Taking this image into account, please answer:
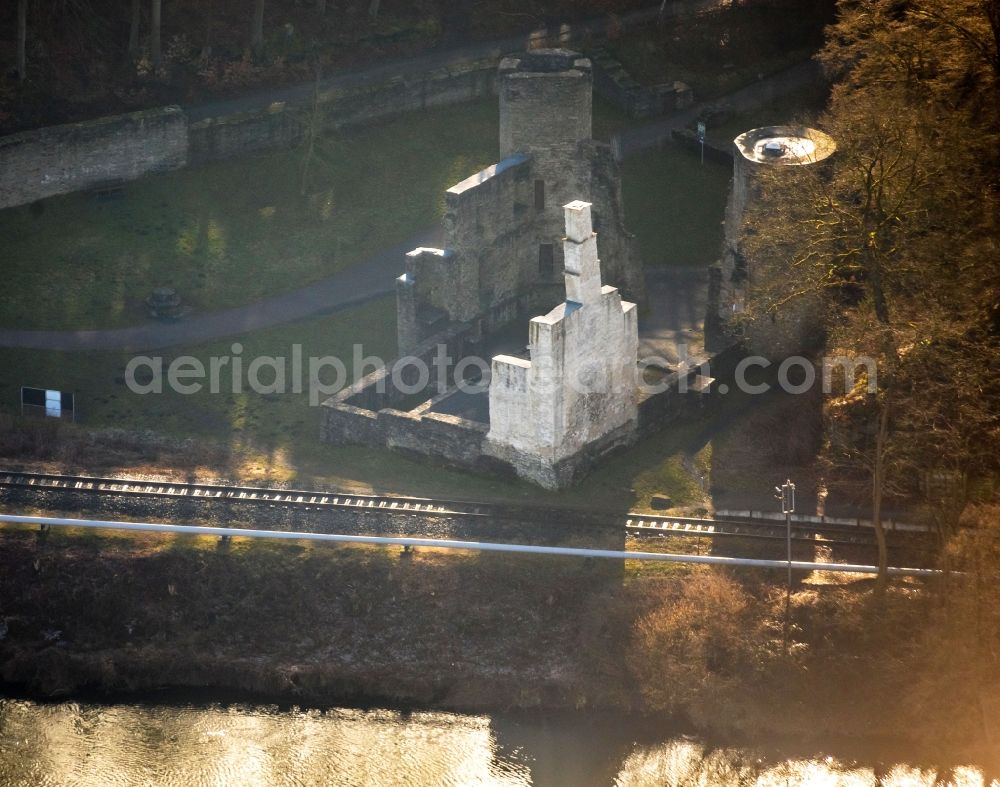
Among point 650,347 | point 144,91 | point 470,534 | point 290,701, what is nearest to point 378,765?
point 290,701

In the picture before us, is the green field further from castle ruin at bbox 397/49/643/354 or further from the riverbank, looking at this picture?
the riverbank

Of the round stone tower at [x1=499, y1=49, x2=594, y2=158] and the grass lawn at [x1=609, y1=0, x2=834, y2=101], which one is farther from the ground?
the grass lawn at [x1=609, y1=0, x2=834, y2=101]

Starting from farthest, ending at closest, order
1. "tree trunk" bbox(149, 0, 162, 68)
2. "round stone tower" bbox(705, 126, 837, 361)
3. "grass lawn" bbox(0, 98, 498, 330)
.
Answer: "tree trunk" bbox(149, 0, 162, 68) < "grass lawn" bbox(0, 98, 498, 330) < "round stone tower" bbox(705, 126, 837, 361)

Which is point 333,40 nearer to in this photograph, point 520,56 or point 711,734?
point 520,56

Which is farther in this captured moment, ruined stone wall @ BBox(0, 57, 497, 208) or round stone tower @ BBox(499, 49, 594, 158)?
ruined stone wall @ BBox(0, 57, 497, 208)

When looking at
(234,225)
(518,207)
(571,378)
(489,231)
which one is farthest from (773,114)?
(571,378)

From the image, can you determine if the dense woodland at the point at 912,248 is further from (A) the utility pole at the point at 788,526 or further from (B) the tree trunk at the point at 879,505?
(A) the utility pole at the point at 788,526

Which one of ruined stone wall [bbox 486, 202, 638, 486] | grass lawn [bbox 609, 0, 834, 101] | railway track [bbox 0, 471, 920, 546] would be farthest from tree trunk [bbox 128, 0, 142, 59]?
ruined stone wall [bbox 486, 202, 638, 486]

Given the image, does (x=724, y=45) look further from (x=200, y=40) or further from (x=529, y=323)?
(x=529, y=323)
